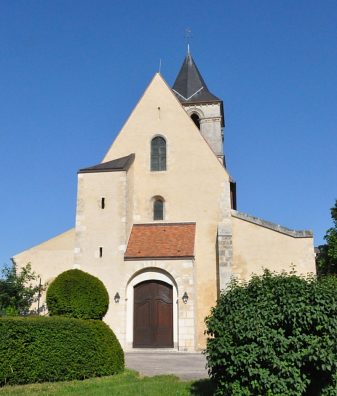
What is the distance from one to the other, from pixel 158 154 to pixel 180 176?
65.6 inches

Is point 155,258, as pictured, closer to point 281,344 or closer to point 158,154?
point 158,154

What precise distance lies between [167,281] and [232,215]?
432 centimetres

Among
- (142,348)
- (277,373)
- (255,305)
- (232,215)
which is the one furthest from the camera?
(232,215)

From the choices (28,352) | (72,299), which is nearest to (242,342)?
(28,352)

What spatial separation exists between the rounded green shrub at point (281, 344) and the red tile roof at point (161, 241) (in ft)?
35.3

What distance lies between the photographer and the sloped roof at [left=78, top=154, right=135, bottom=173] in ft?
66.8

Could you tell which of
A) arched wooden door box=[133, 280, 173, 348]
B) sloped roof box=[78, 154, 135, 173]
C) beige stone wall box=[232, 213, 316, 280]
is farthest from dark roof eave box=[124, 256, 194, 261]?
sloped roof box=[78, 154, 135, 173]

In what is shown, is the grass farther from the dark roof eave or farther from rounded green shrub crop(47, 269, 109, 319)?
the dark roof eave

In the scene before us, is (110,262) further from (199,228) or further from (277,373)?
(277,373)

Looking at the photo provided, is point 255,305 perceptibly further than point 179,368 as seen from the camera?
No

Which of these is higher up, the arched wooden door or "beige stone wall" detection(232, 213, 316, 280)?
"beige stone wall" detection(232, 213, 316, 280)

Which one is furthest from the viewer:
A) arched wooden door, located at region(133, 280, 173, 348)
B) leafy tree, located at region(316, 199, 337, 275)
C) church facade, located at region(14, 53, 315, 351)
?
leafy tree, located at region(316, 199, 337, 275)

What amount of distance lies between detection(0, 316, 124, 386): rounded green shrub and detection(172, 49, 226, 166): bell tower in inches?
891

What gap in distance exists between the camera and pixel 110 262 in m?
19.0
